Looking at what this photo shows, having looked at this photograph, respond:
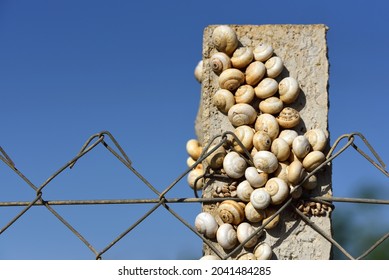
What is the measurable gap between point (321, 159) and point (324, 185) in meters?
0.08

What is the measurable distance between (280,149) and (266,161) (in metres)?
0.05

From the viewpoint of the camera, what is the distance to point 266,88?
202 cm

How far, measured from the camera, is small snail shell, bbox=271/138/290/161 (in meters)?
1.96

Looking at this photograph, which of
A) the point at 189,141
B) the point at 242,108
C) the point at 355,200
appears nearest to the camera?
the point at 355,200

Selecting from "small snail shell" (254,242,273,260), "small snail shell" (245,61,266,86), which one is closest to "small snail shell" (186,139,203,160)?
"small snail shell" (245,61,266,86)

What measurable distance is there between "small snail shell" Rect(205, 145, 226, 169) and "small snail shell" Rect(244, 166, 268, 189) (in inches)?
3.1

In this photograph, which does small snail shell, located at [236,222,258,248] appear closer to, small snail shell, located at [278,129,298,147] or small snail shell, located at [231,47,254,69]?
small snail shell, located at [278,129,298,147]

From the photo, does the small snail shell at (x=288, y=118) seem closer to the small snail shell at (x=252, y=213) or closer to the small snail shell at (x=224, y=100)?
the small snail shell at (x=224, y=100)

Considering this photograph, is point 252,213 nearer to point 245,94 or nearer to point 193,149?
point 245,94

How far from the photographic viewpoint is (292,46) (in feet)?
6.84

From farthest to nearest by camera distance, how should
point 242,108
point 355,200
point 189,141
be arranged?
point 189,141 → point 242,108 → point 355,200

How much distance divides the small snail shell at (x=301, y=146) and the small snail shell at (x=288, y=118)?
0.05 meters

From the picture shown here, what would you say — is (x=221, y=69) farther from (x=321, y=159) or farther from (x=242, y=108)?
(x=321, y=159)
